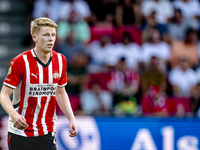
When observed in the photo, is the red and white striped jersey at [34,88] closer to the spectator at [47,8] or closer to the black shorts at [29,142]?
the black shorts at [29,142]

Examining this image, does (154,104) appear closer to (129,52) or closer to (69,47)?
(129,52)

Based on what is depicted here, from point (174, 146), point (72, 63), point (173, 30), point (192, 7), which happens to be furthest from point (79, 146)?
point (192, 7)

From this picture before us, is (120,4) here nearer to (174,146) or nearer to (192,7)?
(192,7)

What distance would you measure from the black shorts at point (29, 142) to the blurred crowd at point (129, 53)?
3.49m

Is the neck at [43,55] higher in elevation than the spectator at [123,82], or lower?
higher

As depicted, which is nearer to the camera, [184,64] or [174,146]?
[174,146]

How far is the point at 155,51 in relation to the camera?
8562 millimetres

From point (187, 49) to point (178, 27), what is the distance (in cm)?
80

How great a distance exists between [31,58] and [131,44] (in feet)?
18.5

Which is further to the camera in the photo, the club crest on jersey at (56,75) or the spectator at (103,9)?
the spectator at (103,9)

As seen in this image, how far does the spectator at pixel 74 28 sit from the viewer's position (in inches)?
350

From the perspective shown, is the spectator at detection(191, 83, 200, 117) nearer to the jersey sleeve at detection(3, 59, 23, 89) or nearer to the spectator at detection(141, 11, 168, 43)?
the spectator at detection(141, 11, 168, 43)

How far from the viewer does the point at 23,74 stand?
10.6 feet

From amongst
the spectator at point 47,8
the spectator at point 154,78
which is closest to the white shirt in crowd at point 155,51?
the spectator at point 154,78
